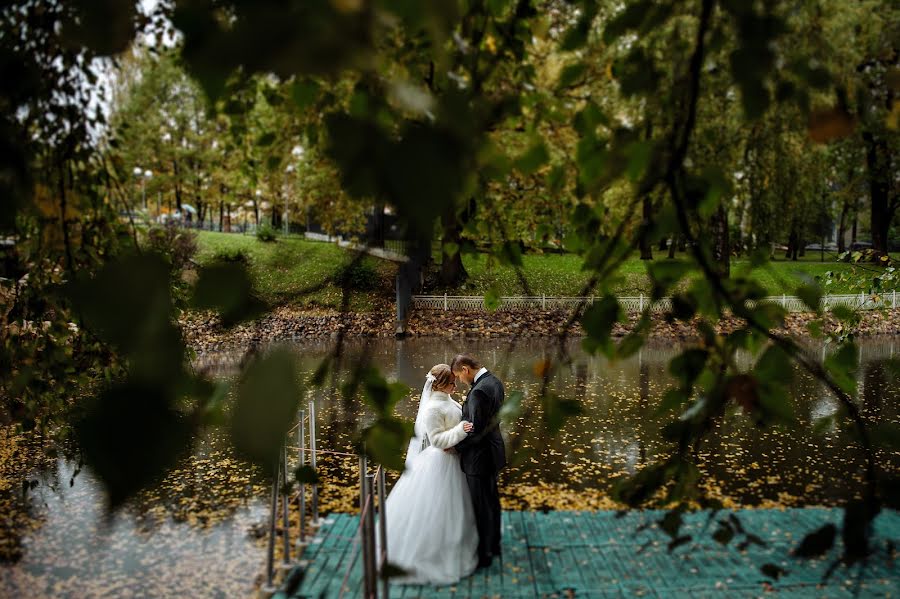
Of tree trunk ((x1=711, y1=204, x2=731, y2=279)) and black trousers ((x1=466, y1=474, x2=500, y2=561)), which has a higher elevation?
tree trunk ((x1=711, y1=204, x2=731, y2=279))

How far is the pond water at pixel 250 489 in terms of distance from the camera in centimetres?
498

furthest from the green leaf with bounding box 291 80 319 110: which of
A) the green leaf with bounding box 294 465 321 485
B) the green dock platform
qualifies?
the green dock platform

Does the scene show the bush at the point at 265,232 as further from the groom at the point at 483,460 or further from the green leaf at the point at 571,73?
the green leaf at the point at 571,73

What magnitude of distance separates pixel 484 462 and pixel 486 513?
0.32 m

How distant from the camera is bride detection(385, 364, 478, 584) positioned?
4.50 m

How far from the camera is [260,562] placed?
16.8ft

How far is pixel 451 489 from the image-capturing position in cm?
468

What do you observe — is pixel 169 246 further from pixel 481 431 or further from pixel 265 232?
pixel 265 232

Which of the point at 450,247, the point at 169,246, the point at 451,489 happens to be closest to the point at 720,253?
the point at 451,489

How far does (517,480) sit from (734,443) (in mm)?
3015

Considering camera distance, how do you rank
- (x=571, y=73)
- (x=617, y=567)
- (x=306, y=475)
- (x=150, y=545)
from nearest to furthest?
1. (x=306, y=475)
2. (x=571, y=73)
3. (x=617, y=567)
4. (x=150, y=545)

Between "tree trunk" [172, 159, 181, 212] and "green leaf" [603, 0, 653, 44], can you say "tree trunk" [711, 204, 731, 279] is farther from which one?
"tree trunk" [172, 159, 181, 212]

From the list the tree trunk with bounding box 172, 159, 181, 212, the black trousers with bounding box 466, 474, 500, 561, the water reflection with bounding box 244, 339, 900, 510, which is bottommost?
the water reflection with bounding box 244, 339, 900, 510

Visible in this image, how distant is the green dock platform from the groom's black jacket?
0.66m
